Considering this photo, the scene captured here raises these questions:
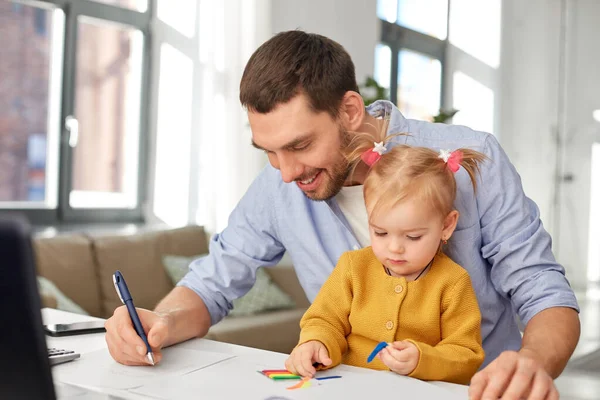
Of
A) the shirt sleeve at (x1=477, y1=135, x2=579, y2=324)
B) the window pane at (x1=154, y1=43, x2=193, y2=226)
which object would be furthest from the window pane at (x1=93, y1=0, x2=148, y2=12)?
the shirt sleeve at (x1=477, y1=135, x2=579, y2=324)

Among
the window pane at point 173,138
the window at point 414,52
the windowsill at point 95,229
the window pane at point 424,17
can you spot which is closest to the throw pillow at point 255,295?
A: the windowsill at point 95,229

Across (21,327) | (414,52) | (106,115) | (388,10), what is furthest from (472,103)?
(21,327)

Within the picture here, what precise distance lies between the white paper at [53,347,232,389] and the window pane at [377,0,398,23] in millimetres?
4762

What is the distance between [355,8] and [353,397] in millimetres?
4733

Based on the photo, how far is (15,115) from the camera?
418 centimetres

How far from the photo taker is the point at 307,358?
1.13 m

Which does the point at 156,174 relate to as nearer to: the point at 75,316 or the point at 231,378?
the point at 75,316

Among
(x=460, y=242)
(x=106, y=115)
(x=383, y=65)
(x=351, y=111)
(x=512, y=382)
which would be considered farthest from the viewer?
(x=383, y=65)

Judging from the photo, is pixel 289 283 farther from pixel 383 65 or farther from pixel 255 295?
pixel 383 65

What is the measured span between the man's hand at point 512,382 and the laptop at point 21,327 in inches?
22.7

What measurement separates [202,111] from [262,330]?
1.64 metres

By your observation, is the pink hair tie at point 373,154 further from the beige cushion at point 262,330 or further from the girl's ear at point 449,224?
the beige cushion at point 262,330

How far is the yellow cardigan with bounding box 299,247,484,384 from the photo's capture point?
122 centimetres

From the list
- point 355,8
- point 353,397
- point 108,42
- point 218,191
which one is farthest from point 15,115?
point 353,397
